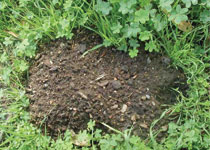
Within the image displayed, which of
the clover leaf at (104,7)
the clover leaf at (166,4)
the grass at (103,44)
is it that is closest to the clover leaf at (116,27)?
the grass at (103,44)

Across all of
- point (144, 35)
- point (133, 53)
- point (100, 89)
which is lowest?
point (100, 89)

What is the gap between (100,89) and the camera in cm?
228

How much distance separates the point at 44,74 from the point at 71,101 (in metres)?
0.37

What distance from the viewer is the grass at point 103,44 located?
214 centimetres

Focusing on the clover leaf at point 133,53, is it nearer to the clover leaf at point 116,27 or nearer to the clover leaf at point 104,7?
the clover leaf at point 116,27

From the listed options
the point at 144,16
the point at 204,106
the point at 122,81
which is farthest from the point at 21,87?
the point at 204,106

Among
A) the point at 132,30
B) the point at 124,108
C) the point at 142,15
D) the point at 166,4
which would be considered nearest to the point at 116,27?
the point at 132,30

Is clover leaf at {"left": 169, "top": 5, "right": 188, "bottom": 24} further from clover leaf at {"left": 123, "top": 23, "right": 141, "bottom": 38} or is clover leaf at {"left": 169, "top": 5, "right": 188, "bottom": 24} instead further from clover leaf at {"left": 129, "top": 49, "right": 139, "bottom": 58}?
clover leaf at {"left": 129, "top": 49, "right": 139, "bottom": 58}

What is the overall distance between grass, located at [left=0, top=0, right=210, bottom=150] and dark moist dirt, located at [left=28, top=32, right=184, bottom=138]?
0.08 metres

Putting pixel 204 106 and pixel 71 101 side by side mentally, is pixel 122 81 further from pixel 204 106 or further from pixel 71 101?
pixel 204 106

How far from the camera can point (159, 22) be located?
227 cm

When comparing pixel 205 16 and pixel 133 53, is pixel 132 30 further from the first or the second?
pixel 205 16

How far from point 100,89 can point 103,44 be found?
0.38 meters

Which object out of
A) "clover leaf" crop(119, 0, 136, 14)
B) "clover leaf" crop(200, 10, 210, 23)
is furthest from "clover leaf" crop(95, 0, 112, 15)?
"clover leaf" crop(200, 10, 210, 23)
